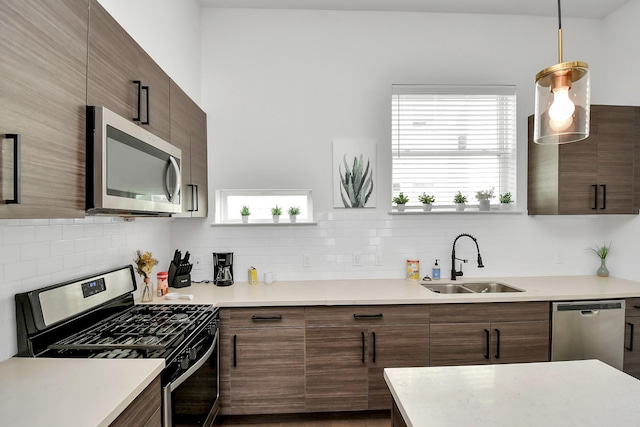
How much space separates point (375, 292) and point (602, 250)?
2.24 metres

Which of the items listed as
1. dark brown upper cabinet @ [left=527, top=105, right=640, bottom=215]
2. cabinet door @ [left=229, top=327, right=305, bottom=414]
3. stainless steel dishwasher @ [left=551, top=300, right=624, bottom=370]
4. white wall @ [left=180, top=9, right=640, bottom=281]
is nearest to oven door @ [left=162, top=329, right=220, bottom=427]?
cabinet door @ [left=229, top=327, right=305, bottom=414]

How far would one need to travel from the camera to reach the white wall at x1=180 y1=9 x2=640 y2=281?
300 centimetres

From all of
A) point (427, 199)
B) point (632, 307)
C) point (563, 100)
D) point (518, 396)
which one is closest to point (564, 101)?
point (563, 100)

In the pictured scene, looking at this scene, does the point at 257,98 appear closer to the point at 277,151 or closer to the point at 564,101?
the point at 277,151

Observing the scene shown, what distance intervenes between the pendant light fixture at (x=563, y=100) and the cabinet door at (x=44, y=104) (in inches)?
65.4

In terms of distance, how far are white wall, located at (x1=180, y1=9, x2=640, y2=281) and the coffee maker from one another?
126mm

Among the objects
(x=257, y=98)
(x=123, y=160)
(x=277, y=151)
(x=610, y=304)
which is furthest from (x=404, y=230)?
(x=123, y=160)

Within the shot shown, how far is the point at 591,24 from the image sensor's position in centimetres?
317

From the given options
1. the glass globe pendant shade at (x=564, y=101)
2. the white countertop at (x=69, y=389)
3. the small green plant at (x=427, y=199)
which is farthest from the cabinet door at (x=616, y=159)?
the white countertop at (x=69, y=389)

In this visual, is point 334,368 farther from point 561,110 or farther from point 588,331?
point 561,110

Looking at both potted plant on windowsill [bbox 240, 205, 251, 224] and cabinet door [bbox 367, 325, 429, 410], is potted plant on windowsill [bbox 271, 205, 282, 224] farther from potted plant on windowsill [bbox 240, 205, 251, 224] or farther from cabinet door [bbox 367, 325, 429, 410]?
cabinet door [bbox 367, 325, 429, 410]

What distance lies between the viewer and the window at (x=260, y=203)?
9.93 feet

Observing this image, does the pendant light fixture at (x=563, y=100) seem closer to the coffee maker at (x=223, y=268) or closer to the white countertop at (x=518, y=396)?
the white countertop at (x=518, y=396)

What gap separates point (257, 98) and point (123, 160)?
1.79 metres
